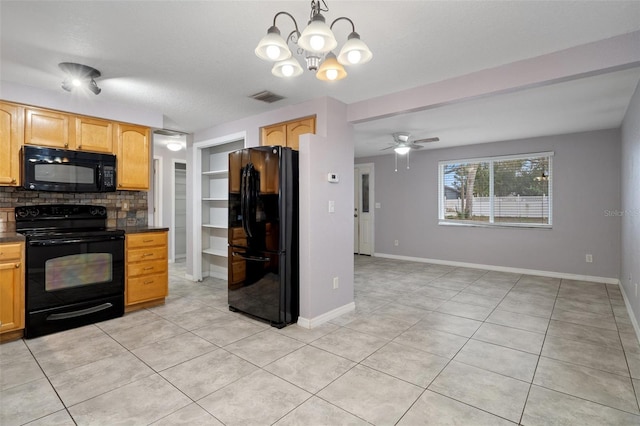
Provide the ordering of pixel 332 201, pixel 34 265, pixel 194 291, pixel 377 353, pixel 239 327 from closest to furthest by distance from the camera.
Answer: pixel 377 353 → pixel 34 265 → pixel 239 327 → pixel 332 201 → pixel 194 291

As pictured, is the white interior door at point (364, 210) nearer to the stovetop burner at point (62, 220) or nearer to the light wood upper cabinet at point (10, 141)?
the stovetop burner at point (62, 220)

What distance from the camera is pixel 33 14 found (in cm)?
204

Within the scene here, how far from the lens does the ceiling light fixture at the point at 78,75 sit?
2745 millimetres

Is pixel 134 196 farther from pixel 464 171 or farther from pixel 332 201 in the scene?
pixel 464 171

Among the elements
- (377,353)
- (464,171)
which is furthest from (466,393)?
(464,171)

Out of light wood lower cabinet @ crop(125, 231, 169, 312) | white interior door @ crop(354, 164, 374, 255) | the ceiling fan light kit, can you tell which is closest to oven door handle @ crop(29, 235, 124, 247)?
light wood lower cabinet @ crop(125, 231, 169, 312)

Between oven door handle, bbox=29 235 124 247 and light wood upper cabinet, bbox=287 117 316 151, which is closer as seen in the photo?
oven door handle, bbox=29 235 124 247

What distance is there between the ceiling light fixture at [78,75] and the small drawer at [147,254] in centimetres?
168

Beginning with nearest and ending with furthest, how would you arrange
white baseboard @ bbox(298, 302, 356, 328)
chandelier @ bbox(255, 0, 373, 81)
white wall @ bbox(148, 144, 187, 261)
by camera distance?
1. chandelier @ bbox(255, 0, 373, 81)
2. white baseboard @ bbox(298, 302, 356, 328)
3. white wall @ bbox(148, 144, 187, 261)

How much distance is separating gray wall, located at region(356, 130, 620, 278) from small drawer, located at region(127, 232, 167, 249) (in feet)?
16.0

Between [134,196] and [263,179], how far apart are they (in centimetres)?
208

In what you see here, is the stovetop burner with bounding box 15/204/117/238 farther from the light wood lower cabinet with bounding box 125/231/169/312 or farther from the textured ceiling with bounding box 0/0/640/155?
the textured ceiling with bounding box 0/0/640/155

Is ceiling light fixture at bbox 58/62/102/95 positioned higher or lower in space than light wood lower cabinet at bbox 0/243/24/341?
higher

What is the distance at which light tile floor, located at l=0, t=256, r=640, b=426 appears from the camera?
1.89 metres
